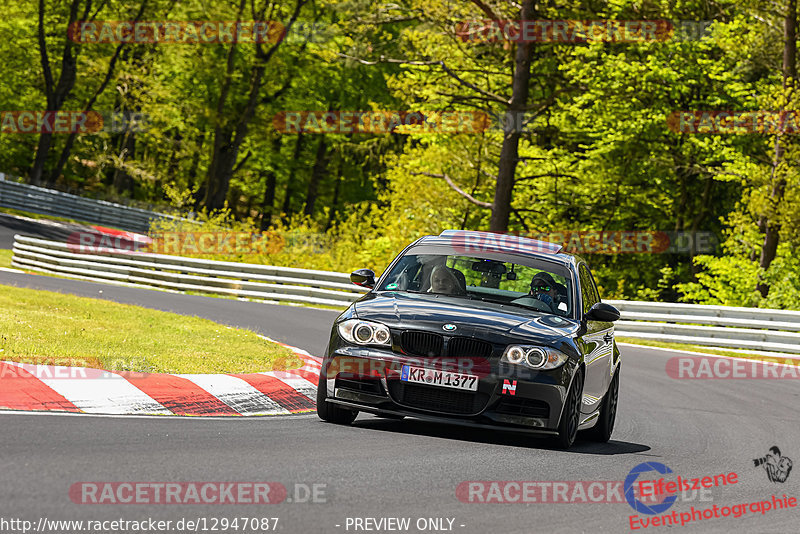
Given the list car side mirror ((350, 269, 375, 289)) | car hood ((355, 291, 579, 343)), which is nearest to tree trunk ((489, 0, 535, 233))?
car side mirror ((350, 269, 375, 289))

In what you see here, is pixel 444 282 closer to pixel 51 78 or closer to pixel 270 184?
pixel 51 78

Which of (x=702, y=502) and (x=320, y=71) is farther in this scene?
(x=320, y=71)

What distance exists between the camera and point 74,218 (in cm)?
4709

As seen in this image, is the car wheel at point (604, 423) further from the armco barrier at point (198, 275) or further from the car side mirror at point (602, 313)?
the armco barrier at point (198, 275)

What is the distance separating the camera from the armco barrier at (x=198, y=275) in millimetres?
26516

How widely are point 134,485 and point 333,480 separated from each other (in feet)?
3.96

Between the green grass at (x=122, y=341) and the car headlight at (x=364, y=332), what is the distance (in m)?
2.30

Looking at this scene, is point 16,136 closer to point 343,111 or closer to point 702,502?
point 343,111

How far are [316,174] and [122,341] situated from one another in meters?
51.4

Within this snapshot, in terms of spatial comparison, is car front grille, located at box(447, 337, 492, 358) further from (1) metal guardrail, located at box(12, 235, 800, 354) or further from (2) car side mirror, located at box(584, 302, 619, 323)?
(1) metal guardrail, located at box(12, 235, 800, 354)

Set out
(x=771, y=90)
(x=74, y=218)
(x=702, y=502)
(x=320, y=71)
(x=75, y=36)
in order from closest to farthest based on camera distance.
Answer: (x=702, y=502) < (x=771, y=90) < (x=74, y=218) < (x=75, y=36) < (x=320, y=71)

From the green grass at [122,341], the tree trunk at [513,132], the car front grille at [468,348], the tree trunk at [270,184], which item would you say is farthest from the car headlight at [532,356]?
the tree trunk at [270,184]

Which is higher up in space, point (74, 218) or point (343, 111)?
point (343, 111)

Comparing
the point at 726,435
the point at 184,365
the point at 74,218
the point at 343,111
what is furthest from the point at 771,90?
the point at 343,111
